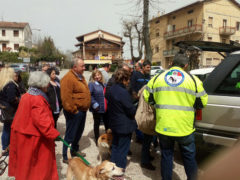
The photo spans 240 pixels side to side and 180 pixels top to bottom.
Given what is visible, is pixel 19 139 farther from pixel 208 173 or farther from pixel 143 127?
pixel 208 173

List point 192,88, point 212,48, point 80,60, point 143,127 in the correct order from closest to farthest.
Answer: point 192,88 < point 143,127 < point 80,60 < point 212,48

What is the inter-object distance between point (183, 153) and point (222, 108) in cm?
92

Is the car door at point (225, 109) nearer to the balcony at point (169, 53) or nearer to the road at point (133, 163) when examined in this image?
the road at point (133, 163)

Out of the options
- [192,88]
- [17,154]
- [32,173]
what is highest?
[192,88]

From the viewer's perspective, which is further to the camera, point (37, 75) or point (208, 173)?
point (37, 75)

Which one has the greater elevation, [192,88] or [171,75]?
[171,75]

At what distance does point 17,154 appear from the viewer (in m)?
2.60

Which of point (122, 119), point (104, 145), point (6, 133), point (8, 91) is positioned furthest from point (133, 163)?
point (8, 91)

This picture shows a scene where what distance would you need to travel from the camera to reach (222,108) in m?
2.90

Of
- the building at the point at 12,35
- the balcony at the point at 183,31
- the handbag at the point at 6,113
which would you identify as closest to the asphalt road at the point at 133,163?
the handbag at the point at 6,113

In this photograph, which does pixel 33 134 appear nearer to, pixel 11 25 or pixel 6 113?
pixel 6 113

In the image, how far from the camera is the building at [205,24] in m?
33.8

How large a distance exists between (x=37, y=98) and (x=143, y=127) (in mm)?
Result: 1762

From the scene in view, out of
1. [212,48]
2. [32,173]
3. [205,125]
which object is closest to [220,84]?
[205,125]
